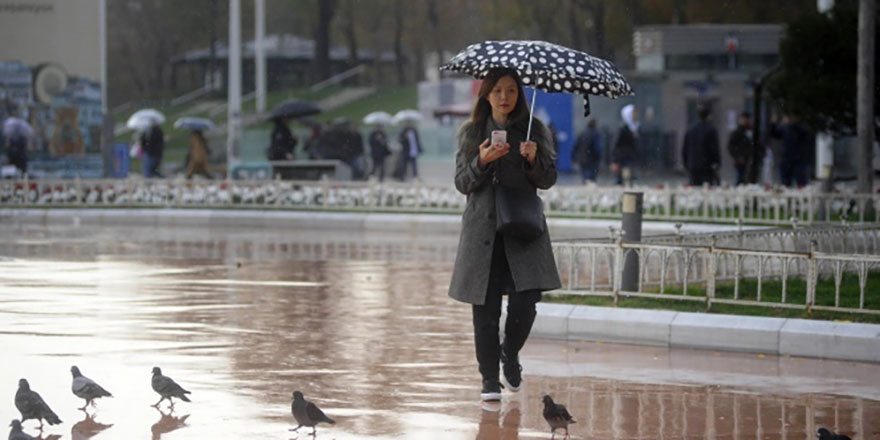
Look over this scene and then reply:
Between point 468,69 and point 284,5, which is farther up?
point 284,5

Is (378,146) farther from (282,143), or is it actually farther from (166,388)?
(166,388)

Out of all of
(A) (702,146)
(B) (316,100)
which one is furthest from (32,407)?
(B) (316,100)

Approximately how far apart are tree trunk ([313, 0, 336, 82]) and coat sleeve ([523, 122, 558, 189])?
214 feet

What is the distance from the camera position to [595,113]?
4522 cm

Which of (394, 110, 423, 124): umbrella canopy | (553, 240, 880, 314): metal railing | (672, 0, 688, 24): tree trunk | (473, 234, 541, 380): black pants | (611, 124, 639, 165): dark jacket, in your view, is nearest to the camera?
(473, 234, 541, 380): black pants

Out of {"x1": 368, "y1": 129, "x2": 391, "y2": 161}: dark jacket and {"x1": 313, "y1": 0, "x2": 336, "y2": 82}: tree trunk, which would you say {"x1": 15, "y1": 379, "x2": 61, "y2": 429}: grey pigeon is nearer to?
{"x1": 368, "y1": 129, "x2": 391, "y2": 161}: dark jacket

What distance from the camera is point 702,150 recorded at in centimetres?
2836

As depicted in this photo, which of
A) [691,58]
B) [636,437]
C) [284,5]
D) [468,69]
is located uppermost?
[284,5]

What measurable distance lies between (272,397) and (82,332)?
3.15 m

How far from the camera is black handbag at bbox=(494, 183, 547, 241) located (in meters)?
8.99

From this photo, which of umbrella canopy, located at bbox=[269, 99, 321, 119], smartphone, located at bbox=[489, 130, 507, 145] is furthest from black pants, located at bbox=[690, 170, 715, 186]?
smartphone, located at bbox=[489, 130, 507, 145]

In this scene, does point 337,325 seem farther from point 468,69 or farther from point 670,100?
point 670,100

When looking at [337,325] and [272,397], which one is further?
[337,325]

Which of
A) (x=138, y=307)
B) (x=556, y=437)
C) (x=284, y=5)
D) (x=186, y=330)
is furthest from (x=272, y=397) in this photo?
(x=284, y=5)
